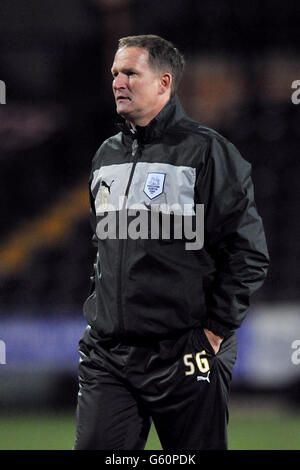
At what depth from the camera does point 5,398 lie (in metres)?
6.20

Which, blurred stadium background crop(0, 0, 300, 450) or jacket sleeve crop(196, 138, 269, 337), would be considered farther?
blurred stadium background crop(0, 0, 300, 450)

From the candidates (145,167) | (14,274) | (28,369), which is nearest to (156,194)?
(145,167)

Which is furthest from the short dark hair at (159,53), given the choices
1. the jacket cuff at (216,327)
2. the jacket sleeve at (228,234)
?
the jacket cuff at (216,327)

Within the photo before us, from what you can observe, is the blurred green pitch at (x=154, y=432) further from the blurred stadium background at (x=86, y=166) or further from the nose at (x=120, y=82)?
the nose at (x=120, y=82)

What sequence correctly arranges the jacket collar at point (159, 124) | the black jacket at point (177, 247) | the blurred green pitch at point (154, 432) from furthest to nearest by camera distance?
the blurred green pitch at point (154, 432), the jacket collar at point (159, 124), the black jacket at point (177, 247)

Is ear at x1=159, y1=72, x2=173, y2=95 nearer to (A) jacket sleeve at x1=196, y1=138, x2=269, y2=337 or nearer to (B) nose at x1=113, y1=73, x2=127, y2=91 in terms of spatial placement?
(B) nose at x1=113, y1=73, x2=127, y2=91

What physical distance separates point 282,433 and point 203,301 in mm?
2986

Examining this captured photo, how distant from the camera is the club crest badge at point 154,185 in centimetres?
285

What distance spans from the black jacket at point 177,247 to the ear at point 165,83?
6 cm

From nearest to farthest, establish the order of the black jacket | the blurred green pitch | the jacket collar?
1. the black jacket
2. the jacket collar
3. the blurred green pitch

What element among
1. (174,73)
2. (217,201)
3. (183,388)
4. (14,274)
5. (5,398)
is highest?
(174,73)

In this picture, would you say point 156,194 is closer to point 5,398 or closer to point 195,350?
point 195,350

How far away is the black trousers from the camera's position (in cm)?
283

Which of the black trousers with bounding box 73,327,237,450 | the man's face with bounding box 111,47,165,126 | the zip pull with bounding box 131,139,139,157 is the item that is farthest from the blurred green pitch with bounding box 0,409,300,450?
the man's face with bounding box 111,47,165,126
